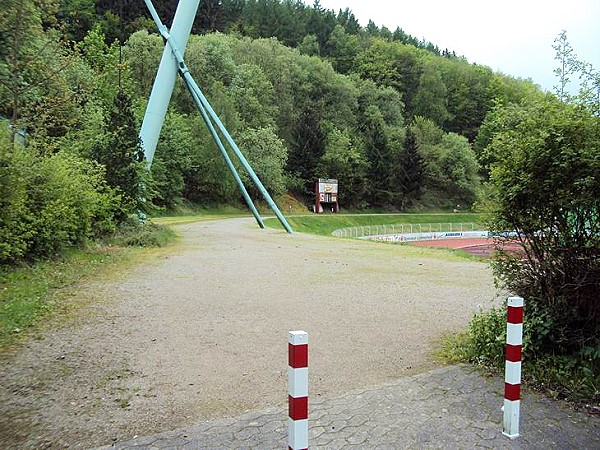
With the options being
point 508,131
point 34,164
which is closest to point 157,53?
point 34,164

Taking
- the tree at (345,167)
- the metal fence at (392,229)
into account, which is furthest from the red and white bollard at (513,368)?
the tree at (345,167)

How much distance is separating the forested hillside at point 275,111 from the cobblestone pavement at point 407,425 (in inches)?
413

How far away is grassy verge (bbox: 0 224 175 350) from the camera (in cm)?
726

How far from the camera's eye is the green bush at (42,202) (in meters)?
8.80

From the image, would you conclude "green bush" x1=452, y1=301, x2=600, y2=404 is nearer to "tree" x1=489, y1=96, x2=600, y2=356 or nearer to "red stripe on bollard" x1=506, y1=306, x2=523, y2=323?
"tree" x1=489, y1=96, x2=600, y2=356

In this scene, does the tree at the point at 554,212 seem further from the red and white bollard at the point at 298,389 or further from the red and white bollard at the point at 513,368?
the red and white bollard at the point at 298,389

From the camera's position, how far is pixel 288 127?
68.5 m

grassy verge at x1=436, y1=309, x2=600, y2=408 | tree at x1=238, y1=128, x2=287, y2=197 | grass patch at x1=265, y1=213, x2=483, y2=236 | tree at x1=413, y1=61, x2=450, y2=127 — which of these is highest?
tree at x1=413, y1=61, x2=450, y2=127

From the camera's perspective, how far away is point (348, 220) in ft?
192

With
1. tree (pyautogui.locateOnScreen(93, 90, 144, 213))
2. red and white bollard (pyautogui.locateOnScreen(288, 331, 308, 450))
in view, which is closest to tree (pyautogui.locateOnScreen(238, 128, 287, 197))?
tree (pyautogui.locateOnScreen(93, 90, 144, 213))

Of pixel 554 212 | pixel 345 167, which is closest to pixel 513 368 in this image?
pixel 554 212

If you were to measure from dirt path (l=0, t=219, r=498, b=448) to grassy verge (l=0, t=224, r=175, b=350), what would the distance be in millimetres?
592

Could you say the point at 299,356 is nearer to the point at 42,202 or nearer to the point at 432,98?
the point at 42,202

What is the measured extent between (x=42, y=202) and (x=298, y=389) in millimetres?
10841
